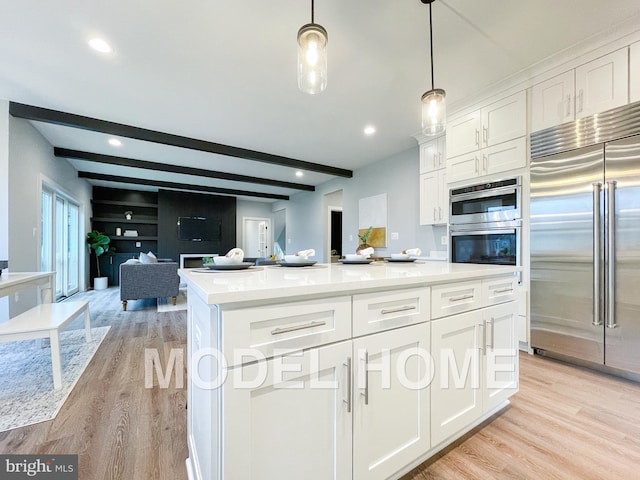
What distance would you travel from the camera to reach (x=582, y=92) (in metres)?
2.32

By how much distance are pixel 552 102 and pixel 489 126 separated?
55 cm

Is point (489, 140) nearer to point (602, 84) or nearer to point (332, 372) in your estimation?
point (602, 84)

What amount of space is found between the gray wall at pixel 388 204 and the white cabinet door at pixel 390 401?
316 centimetres

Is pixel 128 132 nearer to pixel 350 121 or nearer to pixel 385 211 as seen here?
pixel 350 121

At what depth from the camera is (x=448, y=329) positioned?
1293 millimetres

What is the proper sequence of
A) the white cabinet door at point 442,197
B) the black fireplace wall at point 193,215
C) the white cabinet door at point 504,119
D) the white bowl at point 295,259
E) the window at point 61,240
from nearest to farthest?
1. the white bowl at point 295,259
2. the white cabinet door at point 504,119
3. the white cabinet door at point 442,197
4. the window at point 61,240
5. the black fireplace wall at point 193,215

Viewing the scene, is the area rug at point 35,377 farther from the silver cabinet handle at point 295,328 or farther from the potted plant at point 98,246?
the potted plant at point 98,246

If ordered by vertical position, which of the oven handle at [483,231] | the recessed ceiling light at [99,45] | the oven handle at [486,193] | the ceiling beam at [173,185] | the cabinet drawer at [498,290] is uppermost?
the recessed ceiling light at [99,45]

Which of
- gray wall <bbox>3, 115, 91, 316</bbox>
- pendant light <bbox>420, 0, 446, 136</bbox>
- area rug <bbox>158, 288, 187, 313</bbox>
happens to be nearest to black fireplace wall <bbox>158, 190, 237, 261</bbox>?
area rug <bbox>158, 288, 187, 313</bbox>

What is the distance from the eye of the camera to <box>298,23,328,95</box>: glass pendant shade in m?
1.44

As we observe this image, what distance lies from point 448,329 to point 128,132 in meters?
4.42

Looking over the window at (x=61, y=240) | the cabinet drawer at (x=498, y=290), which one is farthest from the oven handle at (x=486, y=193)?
the window at (x=61, y=240)

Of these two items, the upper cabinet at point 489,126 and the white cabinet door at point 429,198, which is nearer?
the upper cabinet at point 489,126

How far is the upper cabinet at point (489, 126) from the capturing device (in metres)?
2.72
